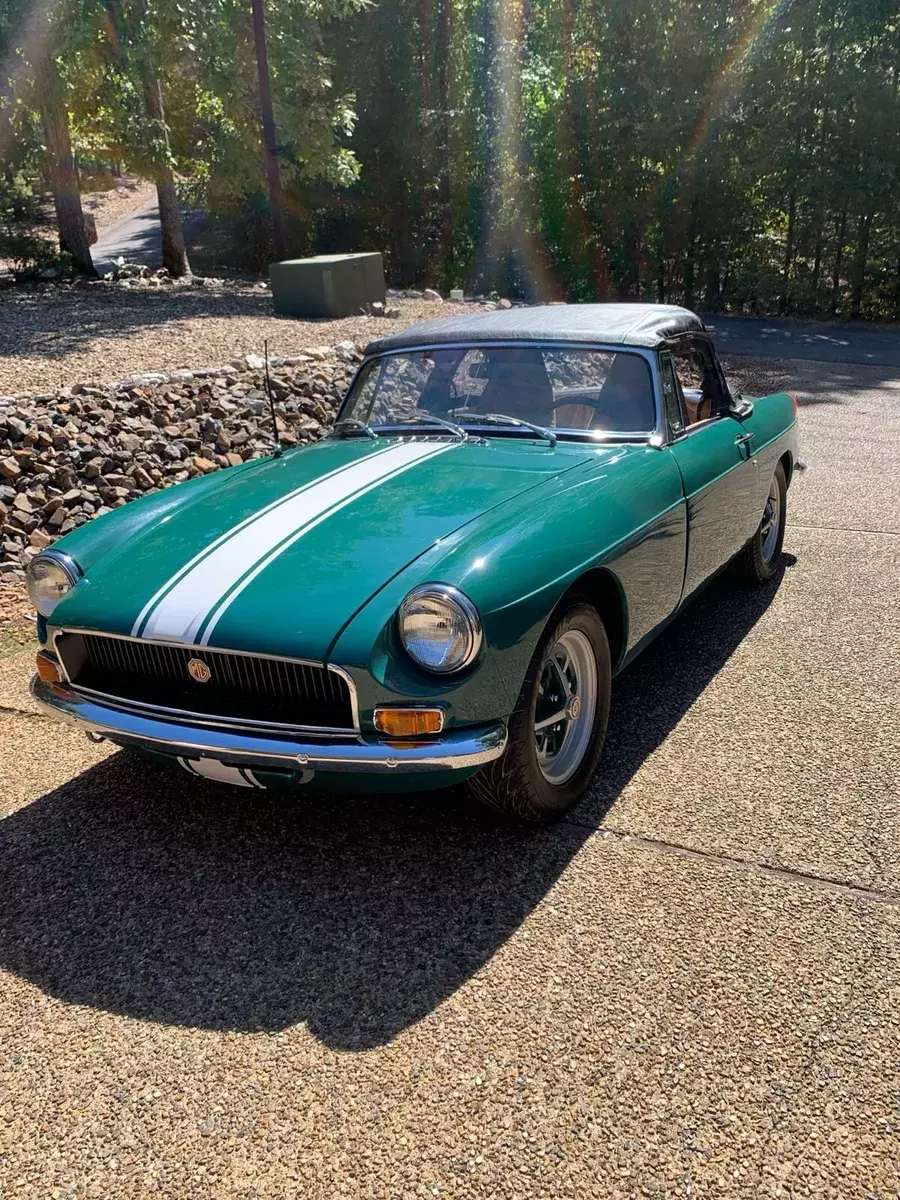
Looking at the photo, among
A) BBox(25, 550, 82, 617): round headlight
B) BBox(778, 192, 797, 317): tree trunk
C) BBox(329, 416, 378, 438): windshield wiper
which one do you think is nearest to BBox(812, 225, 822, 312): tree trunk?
BBox(778, 192, 797, 317): tree trunk

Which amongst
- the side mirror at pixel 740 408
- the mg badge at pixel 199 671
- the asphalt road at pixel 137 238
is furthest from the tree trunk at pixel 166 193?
the mg badge at pixel 199 671

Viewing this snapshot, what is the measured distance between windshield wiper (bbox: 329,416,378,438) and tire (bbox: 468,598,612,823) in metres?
1.47

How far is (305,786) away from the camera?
103 inches

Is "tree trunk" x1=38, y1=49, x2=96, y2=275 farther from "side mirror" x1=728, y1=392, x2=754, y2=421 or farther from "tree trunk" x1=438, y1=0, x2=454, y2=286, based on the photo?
"side mirror" x1=728, y1=392, x2=754, y2=421

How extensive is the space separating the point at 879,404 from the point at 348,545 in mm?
9612

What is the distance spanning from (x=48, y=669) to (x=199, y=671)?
0.65 meters

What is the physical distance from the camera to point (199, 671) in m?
2.68

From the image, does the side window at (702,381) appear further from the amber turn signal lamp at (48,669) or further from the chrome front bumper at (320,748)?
the amber turn signal lamp at (48,669)

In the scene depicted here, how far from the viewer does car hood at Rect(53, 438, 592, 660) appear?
2635mm

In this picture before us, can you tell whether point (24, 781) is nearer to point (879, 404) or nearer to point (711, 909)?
point (711, 909)

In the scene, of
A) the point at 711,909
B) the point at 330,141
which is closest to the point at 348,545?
the point at 711,909

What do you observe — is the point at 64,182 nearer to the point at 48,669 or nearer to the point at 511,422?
the point at 511,422

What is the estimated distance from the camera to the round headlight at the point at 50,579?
3096 mm

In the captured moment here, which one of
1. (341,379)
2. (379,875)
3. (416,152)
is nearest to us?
(379,875)
